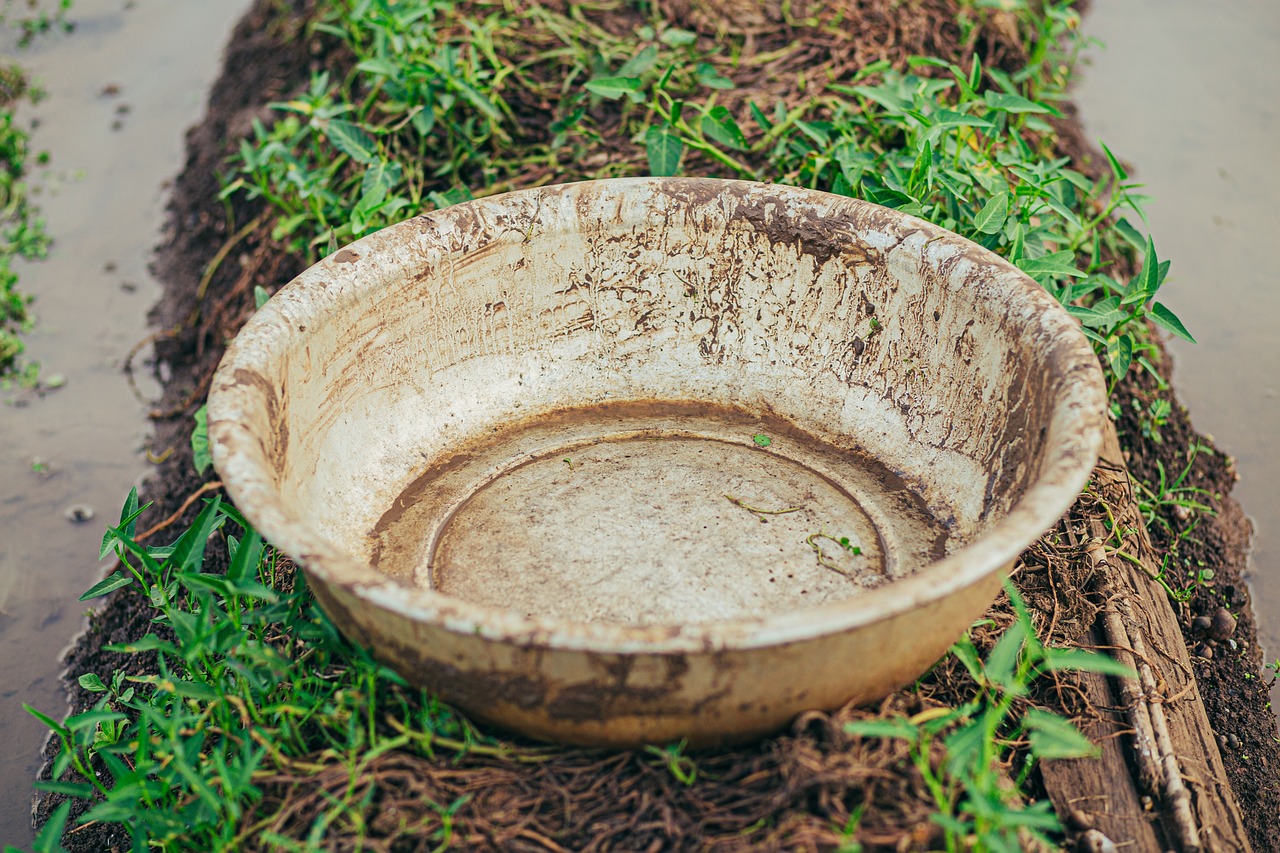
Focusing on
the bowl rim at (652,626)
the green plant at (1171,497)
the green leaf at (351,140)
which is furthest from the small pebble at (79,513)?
the green plant at (1171,497)

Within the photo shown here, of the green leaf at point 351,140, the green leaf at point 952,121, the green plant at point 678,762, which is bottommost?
the green plant at point 678,762

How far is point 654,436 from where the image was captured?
2.74m

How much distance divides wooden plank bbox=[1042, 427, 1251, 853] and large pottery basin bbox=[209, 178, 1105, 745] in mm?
418

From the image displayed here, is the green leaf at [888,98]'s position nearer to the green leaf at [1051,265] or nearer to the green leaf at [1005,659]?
the green leaf at [1051,265]

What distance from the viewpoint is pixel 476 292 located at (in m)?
2.63

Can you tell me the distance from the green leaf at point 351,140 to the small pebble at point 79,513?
1371mm

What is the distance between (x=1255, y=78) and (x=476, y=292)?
4.22 metres

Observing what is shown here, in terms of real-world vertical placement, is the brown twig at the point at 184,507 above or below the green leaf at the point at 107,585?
below

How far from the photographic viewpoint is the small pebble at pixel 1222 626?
2672 millimetres

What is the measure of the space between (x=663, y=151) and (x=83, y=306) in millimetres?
2488

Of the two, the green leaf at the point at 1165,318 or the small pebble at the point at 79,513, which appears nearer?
the green leaf at the point at 1165,318

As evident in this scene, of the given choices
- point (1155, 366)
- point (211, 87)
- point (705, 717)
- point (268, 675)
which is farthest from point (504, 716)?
point (211, 87)

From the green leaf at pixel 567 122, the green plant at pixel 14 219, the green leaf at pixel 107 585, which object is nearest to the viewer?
the green leaf at pixel 107 585

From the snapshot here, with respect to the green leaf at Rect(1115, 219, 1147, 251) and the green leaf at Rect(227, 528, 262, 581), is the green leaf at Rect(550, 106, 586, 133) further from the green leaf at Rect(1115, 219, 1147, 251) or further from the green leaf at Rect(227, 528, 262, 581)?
the green leaf at Rect(227, 528, 262, 581)
